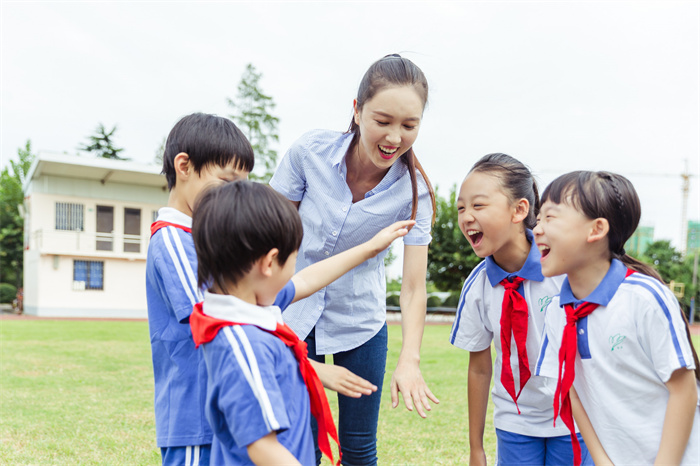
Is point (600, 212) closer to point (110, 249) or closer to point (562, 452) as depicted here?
point (562, 452)

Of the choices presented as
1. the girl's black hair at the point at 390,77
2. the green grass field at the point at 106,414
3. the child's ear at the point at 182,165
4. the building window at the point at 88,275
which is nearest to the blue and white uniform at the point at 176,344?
the child's ear at the point at 182,165

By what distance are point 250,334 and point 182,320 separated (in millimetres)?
353

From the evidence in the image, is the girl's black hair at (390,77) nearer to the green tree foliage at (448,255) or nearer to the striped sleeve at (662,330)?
the striped sleeve at (662,330)

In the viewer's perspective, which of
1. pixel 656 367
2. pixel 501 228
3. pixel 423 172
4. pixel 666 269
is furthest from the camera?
pixel 666 269

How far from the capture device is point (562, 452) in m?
2.41

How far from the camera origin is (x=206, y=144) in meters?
2.07

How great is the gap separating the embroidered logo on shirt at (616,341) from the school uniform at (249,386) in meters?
1.03

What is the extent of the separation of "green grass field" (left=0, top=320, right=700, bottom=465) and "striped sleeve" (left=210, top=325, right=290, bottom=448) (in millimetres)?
2936

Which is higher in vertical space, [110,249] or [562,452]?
[562,452]

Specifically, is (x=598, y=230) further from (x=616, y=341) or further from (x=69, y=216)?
(x=69, y=216)

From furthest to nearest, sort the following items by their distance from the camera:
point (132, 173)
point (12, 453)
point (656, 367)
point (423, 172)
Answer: point (132, 173) → point (12, 453) → point (423, 172) → point (656, 367)

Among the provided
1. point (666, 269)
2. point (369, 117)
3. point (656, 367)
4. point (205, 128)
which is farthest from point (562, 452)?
point (666, 269)

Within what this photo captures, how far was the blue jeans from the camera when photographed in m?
2.55

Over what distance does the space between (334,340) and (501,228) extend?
838mm
